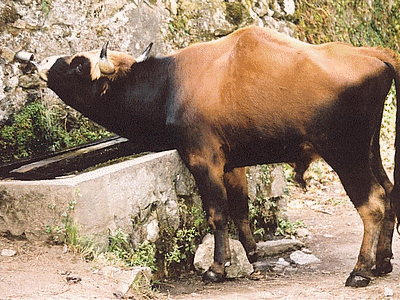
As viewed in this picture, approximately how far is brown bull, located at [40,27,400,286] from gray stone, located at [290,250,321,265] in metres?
1.01

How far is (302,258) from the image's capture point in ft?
21.8

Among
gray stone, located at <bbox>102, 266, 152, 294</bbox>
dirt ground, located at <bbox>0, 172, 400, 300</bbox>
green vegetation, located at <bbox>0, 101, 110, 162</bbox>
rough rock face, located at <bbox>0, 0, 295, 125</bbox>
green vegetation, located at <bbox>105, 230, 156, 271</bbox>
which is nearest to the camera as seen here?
dirt ground, located at <bbox>0, 172, 400, 300</bbox>

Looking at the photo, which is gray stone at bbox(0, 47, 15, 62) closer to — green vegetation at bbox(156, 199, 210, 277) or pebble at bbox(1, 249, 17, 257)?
green vegetation at bbox(156, 199, 210, 277)

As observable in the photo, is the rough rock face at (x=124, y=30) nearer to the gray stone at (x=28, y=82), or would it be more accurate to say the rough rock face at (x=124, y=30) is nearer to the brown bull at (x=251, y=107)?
the gray stone at (x=28, y=82)

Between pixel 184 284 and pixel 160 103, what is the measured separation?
151 cm

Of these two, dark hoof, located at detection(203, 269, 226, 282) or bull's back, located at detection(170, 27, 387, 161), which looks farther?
dark hoof, located at detection(203, 269, 226, 282)

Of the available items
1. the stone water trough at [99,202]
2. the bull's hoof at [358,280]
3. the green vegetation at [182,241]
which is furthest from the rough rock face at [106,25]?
the bull's hoof at [358,280]

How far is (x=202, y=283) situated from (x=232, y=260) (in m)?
0.33

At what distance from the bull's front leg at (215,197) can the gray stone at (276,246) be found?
1.10 m

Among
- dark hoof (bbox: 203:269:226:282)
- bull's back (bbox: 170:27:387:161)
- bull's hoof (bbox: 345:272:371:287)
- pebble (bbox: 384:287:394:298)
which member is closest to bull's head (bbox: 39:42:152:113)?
bull's back (bbox: 170:27:387:161)

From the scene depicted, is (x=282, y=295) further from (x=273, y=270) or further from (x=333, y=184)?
(x=333, y=184)

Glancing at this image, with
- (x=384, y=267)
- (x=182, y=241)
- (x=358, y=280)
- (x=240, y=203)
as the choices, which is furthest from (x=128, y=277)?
(x=384, y=267)

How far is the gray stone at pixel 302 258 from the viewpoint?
6566 millimetres

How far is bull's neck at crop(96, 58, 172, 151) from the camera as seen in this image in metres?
6.09
